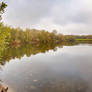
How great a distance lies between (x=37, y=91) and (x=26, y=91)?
144cm

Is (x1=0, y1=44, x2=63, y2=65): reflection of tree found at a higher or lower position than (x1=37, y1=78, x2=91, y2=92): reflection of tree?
higher

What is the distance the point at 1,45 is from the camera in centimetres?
1105

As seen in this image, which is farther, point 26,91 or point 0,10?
point 26,91

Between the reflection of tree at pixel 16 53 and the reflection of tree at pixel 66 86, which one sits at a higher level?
the reflection of tree at pixel 16 53

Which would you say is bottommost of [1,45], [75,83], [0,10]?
[75,83]

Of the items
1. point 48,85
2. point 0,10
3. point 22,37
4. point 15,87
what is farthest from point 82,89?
point 22,37

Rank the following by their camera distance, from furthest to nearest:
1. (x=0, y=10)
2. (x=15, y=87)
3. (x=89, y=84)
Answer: (x=89, y=84)
(x=15, y=87)
(x=0, y=10)

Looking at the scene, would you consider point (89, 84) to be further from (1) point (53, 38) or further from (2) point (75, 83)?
(1) point (53, 38)

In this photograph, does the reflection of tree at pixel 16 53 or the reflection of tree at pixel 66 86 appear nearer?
the reflection of tree at pixel 66 86

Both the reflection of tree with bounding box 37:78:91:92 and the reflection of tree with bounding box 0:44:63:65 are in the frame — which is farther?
the reflection of tree with bounding box 0:44:63:65

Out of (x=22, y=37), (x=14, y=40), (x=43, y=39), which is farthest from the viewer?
(x=43, y=39)

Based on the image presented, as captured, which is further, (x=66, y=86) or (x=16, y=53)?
(x=16, y=53)

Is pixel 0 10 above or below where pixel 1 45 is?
above

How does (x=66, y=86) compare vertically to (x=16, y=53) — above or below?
below
